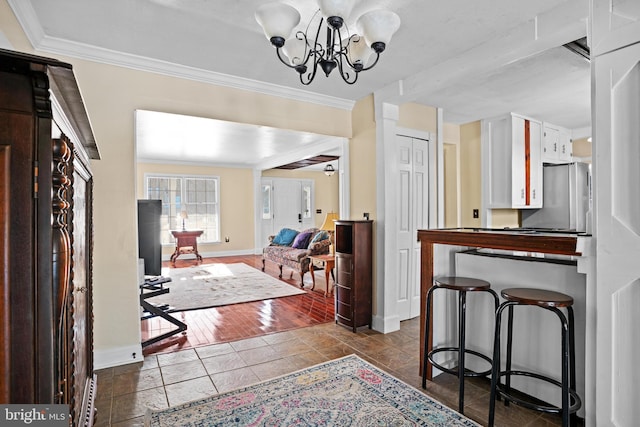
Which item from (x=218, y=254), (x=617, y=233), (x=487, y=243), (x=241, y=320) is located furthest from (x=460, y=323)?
(x=218, y=254)

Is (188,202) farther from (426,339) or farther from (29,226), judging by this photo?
(29,226)

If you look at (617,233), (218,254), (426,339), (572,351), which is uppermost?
→ (617,233)

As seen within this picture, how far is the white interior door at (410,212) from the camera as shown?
3838mm

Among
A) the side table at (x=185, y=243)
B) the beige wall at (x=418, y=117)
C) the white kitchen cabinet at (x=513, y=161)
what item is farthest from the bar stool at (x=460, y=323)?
the side table at (x=185, y=243)

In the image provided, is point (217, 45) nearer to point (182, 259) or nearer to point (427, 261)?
point (427, 261)

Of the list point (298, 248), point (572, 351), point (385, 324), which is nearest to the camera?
point (572, 351)

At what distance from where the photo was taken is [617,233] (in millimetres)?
1586

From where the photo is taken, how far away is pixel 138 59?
109 inches

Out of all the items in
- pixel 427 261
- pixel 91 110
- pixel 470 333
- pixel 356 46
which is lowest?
pixel 470 333

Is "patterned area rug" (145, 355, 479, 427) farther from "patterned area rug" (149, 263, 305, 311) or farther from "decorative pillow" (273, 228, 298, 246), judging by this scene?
"decorative pillow" (273, 228, 298, 246)

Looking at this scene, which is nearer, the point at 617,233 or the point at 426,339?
the point at 617,233

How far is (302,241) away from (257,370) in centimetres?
361

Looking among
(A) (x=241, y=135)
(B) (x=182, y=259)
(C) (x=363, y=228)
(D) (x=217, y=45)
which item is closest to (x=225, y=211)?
(B) (x=182, y=259)

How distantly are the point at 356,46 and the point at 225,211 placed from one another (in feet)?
24.3
